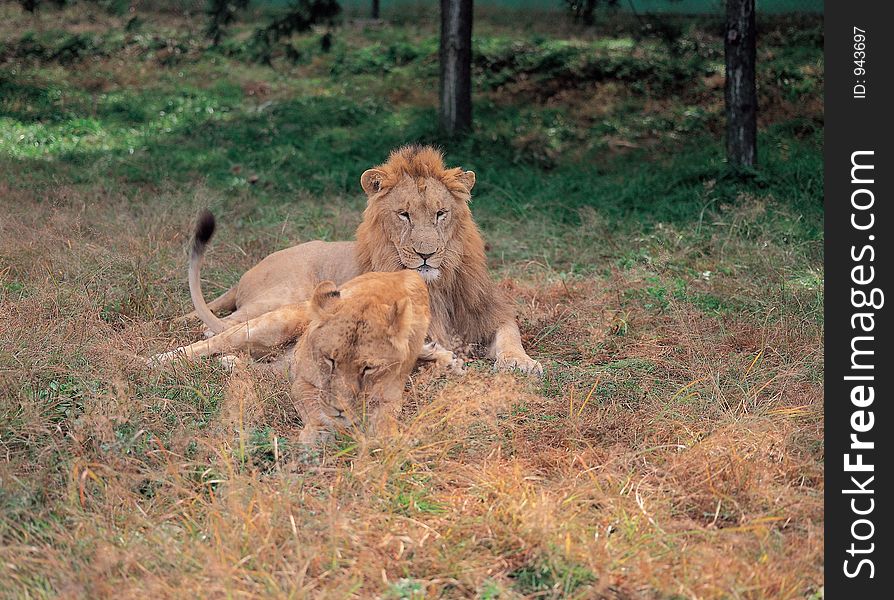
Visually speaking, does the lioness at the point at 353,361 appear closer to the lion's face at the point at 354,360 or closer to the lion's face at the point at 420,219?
the lion's face at the point at 354,360

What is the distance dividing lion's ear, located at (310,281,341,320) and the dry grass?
422mm

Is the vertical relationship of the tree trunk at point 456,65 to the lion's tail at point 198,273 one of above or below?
above

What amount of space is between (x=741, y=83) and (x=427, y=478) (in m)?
6.41

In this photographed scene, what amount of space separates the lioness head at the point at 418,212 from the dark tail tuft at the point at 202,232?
83 cm

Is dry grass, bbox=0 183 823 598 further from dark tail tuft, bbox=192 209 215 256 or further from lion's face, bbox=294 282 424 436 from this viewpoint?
dark tail tuft, bbox=192 209 215 256

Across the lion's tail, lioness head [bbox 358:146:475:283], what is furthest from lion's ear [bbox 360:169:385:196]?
the lion's tail

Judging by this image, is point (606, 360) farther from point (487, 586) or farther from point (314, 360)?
point (487, 586)

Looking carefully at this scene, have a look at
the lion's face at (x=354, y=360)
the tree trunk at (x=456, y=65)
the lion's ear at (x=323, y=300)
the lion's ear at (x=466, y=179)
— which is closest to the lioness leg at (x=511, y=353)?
the lion's ear at (x=466, y=179)

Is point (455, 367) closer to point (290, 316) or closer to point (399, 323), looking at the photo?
point (399, 323)

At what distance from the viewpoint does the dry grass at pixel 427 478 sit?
2.79 meters

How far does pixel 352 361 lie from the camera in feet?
12.1

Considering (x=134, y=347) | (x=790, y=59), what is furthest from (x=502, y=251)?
(x=790, y=59)

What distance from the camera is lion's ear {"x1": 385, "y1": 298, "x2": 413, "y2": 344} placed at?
12.4 feet

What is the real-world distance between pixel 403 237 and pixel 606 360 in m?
1.27
